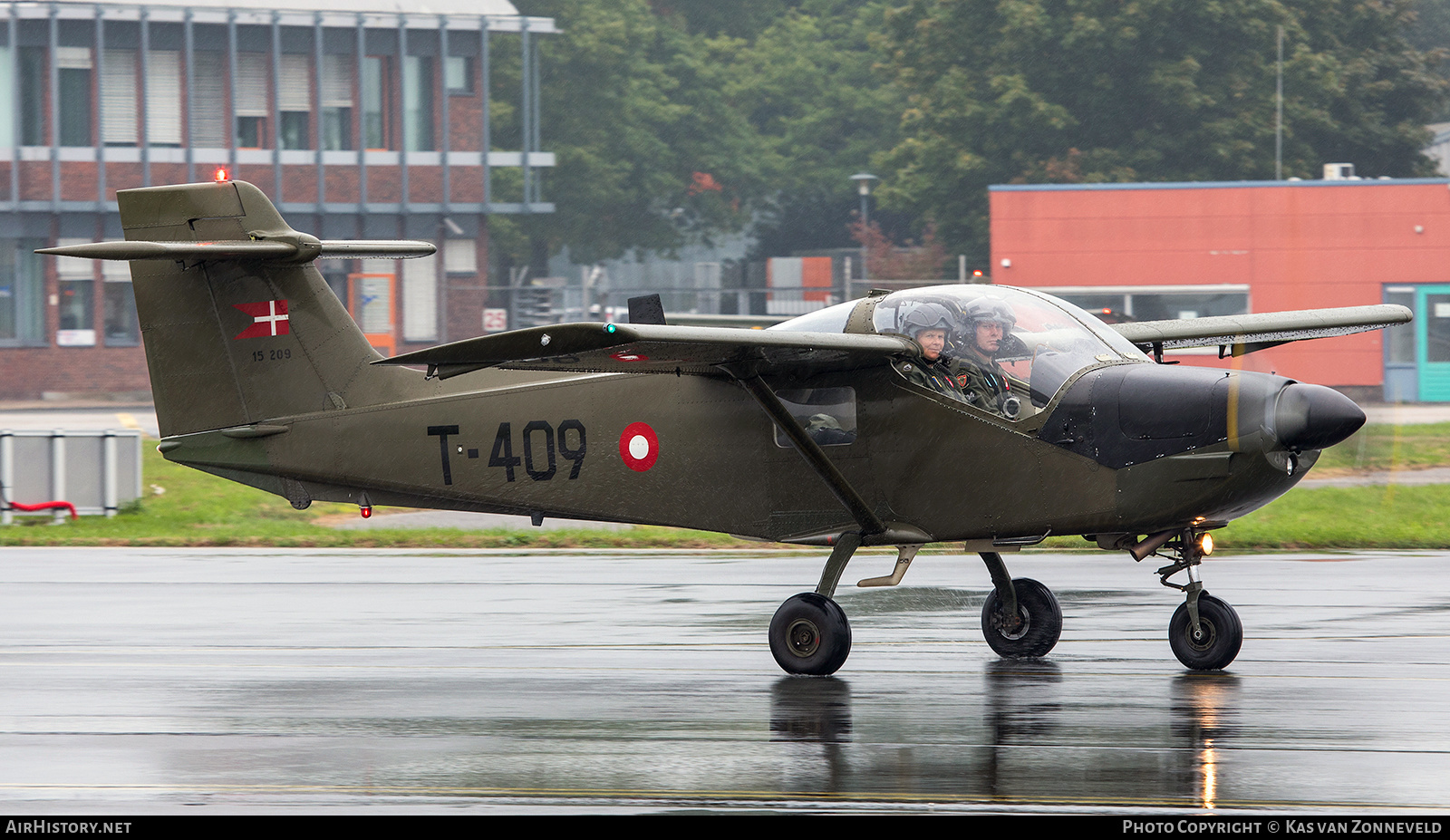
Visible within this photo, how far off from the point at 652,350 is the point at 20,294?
42790 millimetres

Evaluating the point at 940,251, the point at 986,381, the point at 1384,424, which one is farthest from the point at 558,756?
the point at 940,251

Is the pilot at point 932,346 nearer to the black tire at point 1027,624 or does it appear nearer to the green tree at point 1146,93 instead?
the black tire at point 1027,624

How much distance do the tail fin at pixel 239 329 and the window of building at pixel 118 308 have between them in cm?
3680

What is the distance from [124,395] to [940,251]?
88.7ft

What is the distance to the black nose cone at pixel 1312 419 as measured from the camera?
9273 millimetres

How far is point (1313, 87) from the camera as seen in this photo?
55.1m

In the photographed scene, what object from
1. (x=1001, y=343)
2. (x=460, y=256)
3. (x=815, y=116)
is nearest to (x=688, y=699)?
(x=1001, y=343)

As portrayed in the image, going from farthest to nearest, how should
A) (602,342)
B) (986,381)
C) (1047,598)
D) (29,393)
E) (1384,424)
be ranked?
(29,393), (1384,424), (1047,598), (986,381), (602,342)

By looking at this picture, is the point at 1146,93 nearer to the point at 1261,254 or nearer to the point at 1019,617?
the point at 1261,254

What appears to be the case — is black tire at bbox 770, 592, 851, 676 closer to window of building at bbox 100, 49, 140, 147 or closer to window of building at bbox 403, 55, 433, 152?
window of building at bbox 100, 49, 140, 147

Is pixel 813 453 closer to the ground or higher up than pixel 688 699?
higher up

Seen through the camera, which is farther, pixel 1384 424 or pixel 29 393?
pixel 29 393

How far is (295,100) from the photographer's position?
49.7 m

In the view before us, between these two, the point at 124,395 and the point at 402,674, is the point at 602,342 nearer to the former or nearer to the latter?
the point at 402,674
